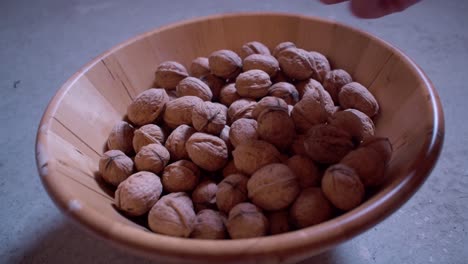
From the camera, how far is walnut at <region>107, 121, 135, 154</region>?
867mm

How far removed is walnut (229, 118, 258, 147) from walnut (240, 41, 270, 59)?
301 mm

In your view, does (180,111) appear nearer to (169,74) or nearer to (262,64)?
(169,74)

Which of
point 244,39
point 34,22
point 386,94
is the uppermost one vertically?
point 34,22

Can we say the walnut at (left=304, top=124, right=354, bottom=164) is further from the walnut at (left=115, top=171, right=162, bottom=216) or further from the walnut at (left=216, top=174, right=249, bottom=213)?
the walnut at (left=115, top=171, right=162, bottom=216)

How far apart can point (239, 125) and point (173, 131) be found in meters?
0.18

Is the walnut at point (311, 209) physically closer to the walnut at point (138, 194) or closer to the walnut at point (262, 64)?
the walnut at point (138, 194)

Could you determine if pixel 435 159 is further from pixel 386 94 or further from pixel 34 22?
pixel 34 22

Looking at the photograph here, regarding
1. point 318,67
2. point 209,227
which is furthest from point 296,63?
point 209,227

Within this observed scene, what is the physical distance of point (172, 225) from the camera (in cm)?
65

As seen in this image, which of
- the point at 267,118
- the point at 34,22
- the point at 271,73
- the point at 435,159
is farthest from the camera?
the point at 34,22

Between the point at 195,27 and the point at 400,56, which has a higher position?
the point at 195,27

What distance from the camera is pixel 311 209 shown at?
66 cm

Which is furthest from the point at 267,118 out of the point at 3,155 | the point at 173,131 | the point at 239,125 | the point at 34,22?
the point at 34,22

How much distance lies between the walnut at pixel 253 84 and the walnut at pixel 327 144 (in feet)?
0.80
